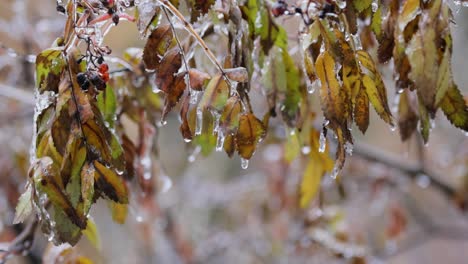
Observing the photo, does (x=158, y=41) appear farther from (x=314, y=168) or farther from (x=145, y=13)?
(x=314, y=168)

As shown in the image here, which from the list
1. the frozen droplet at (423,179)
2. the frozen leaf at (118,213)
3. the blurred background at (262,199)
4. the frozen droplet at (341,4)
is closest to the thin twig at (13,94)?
the blurred background at (262,199)

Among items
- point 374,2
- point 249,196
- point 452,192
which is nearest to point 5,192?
point 249,196

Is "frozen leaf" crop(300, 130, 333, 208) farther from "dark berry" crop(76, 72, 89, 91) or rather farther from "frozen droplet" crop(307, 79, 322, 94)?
"dark berry" crop(76, 72, 89, 91)

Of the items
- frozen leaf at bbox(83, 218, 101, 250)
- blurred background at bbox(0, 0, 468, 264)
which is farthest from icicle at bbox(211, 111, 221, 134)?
blurred background at bbox(0, 0, 468, 264)

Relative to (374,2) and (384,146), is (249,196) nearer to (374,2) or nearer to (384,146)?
(374,2)

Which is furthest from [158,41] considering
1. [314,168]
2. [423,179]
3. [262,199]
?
[262,199]

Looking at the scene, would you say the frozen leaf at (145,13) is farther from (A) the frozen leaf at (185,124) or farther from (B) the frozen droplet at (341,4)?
(B) the frozen droplet at (341,4)
